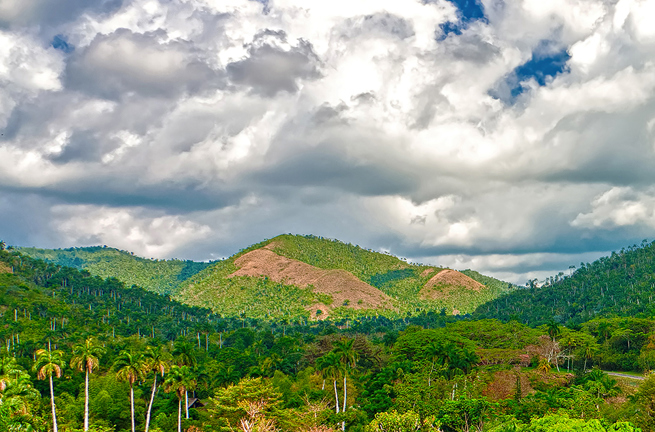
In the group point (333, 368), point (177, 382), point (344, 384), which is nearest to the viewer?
point (177, 382)

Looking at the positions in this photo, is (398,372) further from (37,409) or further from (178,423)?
(37,409)

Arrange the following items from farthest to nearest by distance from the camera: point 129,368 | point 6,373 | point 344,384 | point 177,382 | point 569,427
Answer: point 344,384, point 177,382, point 129,368, point 6,373, point 569,427

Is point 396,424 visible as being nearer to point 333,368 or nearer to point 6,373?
point 333,368

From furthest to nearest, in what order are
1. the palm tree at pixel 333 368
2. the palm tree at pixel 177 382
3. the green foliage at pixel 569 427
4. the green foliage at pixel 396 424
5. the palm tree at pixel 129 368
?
the palm tree at pixel 333 368 < the palm tree at pixel 177 382 < the palm tree at pixel 129 368 < the green foliage at pixel 396 424 < the green foliage at pixel 569 427

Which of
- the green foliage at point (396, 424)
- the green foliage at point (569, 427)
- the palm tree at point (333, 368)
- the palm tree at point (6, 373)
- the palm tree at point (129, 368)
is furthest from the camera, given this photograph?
the palm tree at point (333, 368)

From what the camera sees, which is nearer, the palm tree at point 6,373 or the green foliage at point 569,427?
the green foliage at point 569,427

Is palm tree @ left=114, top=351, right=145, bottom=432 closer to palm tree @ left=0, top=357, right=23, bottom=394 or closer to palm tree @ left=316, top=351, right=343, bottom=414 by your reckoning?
palm tree @ left=0, top=357, right=23, bottom=394

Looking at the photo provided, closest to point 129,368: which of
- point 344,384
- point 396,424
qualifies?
point 344,384

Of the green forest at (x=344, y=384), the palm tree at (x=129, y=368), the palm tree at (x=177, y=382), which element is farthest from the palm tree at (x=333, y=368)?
the palm tree at (x=129, y=368)

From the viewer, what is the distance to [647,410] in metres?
57.5

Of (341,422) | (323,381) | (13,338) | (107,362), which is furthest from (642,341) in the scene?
(13,338)

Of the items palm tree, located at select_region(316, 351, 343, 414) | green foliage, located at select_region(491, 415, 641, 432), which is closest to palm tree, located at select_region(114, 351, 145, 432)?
palm tree, located at select_region(316, 351, 343, 414)

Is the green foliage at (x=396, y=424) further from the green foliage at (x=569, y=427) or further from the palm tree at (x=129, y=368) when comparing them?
the palm tree at (x=129, y=368)

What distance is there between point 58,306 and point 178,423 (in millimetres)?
116865
